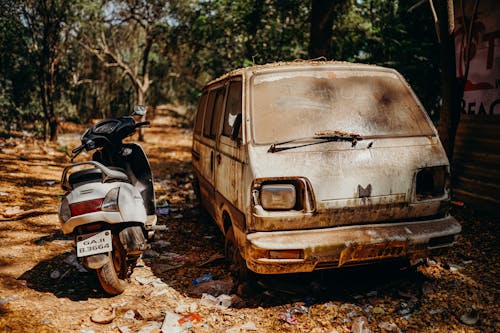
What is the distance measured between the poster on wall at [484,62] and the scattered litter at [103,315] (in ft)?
18.0

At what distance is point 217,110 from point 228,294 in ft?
7.10

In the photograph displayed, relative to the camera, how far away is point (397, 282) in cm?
359

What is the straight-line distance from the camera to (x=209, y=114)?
5.18m

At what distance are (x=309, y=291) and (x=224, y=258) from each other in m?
1.23

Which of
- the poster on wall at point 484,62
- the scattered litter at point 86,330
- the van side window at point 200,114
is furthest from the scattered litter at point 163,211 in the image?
the poster on wall at point 484,62

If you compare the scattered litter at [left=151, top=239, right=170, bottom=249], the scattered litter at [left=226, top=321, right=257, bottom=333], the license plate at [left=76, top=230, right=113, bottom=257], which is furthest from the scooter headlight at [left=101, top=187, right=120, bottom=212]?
the scattered litter at [left=151, top=239, right=170, bottom=249]

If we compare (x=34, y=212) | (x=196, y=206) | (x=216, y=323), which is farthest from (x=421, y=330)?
(x=34, y=212)

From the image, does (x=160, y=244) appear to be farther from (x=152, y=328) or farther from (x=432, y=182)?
(x=432, y=182)

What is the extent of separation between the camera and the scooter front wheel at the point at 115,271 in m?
3.37

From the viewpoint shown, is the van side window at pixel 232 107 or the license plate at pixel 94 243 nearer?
the license plate at pixel 94 243

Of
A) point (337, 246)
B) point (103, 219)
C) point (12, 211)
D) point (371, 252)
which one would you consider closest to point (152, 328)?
point (103, 219)

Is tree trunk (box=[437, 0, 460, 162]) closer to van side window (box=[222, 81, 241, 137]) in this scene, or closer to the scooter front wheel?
van side window (box=[222, 81, 241, 137])

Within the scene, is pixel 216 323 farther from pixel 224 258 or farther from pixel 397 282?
pixel 397 282

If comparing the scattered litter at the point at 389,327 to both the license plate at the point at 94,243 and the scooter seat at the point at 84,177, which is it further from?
the scooter seat at the point at 84,177
